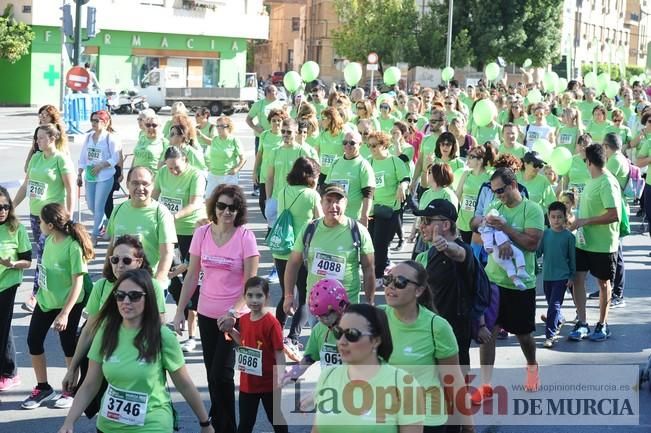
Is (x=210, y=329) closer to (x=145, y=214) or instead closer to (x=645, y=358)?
(x=145, y=214)

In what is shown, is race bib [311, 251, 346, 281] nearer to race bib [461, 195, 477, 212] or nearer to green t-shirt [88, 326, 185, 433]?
green t-shirt [88, 326, 185, 433]

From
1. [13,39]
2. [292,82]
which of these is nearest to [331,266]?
[292,82]

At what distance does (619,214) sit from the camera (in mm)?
9523

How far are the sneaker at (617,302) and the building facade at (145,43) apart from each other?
120 ft

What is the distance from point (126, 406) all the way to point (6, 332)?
2927 millimetres

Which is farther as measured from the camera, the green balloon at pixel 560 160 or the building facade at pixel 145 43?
the building facade at pixel 145 43

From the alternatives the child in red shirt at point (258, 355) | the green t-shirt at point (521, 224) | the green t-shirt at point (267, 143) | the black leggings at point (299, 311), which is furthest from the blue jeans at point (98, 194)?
the child in red shirt at point (258, 355)

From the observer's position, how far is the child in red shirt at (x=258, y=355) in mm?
6230

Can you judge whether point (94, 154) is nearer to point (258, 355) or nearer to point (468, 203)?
point (468, 203)

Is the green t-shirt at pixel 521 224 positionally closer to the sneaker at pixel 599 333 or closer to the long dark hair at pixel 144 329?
the sneaker at pixel 599 333

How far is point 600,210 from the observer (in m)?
9.64

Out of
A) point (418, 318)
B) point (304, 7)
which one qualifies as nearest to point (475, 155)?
point (418, 318)

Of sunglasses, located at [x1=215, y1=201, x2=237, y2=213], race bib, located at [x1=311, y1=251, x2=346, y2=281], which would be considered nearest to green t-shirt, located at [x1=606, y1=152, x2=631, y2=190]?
race bib, located at [x1=311, y1=251, x2=346, y2=281]

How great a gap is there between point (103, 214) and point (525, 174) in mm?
5931
